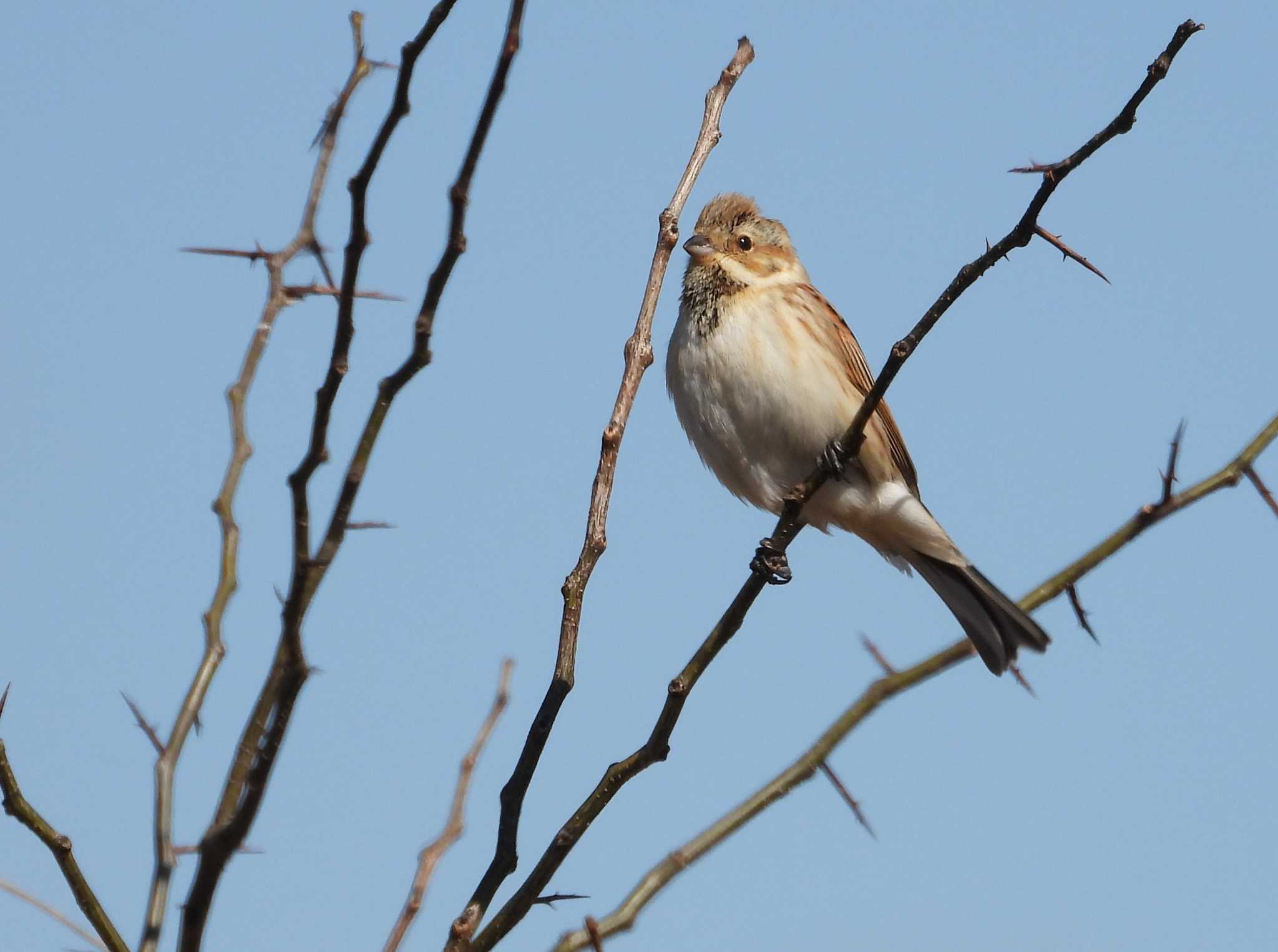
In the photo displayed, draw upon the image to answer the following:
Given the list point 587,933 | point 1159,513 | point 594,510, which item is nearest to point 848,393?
point 594,510

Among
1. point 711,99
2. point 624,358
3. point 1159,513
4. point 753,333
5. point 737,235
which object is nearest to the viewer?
point 1159,513

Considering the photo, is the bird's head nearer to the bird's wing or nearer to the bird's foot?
the bird's wing

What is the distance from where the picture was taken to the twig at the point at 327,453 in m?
2.22

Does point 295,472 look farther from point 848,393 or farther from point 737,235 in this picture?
point 737,235

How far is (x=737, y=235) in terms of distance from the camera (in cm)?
695

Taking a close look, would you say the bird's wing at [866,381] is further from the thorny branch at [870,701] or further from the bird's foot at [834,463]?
the thorny branch at [870,701]

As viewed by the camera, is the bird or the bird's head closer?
the bird

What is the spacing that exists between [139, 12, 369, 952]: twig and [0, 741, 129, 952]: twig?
0.30 ft

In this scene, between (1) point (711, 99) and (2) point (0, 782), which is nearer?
(2) point (0, 782)

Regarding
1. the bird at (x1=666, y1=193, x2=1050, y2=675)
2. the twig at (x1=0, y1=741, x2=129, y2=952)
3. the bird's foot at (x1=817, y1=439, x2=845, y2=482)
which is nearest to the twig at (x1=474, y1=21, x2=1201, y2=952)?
the bird's foot at (x1=817, y1=439, x2=845, y2=482)

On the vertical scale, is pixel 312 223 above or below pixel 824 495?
below

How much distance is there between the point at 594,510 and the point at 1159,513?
136cm

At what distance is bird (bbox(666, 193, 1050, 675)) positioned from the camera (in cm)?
623

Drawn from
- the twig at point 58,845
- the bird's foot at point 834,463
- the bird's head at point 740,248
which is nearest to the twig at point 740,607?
the bird's foot at point 834,463
